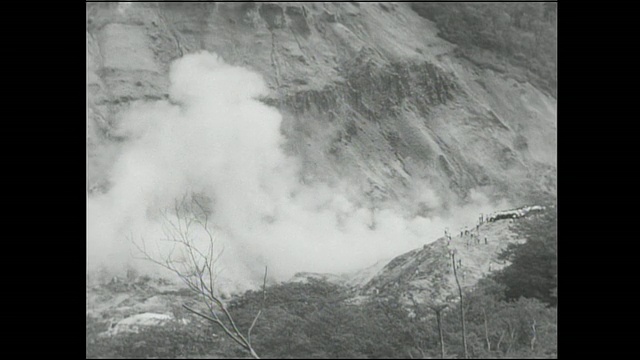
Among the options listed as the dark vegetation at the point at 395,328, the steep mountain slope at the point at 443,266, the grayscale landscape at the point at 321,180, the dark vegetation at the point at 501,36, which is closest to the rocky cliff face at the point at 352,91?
the grayscale landscape at the point at 321,180

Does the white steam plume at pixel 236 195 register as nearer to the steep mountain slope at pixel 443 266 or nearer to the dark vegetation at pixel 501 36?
the steep mountain slope at pixel 443 266

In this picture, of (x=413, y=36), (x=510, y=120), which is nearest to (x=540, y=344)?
(x=510, y=120)

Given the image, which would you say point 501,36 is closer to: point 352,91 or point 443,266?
point 352,91

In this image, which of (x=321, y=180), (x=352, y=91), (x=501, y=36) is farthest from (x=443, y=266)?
(x=501, y=36)

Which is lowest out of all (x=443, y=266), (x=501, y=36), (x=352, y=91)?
(x=443, y=266)

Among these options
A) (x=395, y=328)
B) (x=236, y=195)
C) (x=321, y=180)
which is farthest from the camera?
(x=321, y=180)

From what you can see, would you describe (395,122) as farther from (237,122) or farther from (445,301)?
(445,301)

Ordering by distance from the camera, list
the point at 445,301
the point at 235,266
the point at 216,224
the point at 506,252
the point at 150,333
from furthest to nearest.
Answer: the point at 216,224 < the point at 235,266 < the point at 506,252 < the point at 445,301 < the point at 150,333
